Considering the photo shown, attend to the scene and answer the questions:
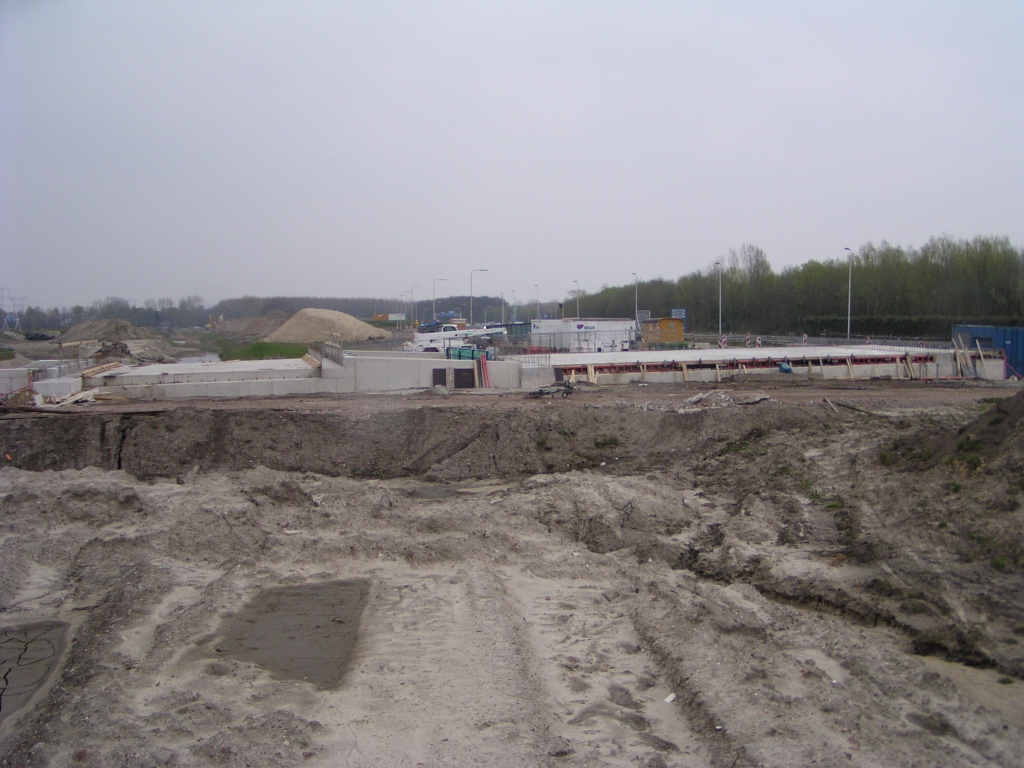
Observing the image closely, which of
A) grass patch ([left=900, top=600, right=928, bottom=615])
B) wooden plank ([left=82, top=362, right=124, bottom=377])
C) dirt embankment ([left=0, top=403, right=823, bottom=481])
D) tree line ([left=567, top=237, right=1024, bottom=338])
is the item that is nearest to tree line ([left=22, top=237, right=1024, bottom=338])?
tree line ([left=567, top=237, right=1024, bottom=338])

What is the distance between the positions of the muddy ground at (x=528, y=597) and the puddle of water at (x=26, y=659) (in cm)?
4

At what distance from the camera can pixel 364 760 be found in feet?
19.2

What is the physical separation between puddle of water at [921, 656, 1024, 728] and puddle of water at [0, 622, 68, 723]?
8946mm

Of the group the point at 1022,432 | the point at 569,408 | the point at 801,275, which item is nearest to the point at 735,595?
the point at 1022,432

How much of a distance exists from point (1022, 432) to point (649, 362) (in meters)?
17.4

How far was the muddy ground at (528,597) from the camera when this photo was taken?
6145 millimetres

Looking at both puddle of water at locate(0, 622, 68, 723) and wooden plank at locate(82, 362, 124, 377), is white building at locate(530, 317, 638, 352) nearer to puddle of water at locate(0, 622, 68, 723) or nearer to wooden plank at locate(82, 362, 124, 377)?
wooden plank at locate(82, 362, 124, 377)

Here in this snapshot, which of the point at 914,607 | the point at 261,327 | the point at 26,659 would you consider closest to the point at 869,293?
the point at 914,607

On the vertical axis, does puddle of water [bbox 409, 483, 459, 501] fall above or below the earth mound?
below

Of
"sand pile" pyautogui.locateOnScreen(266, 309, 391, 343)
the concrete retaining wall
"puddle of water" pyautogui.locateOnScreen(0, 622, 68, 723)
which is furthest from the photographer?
"sand pile" pyautogui.locateOnScreen(266, 309, 391, 343)

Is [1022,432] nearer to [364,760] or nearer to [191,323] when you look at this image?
[364,760]

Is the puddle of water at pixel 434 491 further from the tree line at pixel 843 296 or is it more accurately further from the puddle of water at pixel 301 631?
the tree line at pixel 843 296

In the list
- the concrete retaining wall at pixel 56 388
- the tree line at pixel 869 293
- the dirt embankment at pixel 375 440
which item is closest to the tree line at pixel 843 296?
the tree line at pixel 869 293

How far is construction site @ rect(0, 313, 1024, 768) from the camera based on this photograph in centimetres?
618
